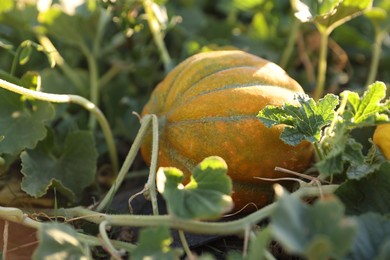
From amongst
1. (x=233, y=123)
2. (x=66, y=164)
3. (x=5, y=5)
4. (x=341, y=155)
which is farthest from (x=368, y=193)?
(x=5, y=5)

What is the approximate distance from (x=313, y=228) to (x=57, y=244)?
447 mm

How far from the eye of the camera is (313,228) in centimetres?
92

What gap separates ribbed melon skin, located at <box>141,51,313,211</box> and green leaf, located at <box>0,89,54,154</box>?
12.2 inches

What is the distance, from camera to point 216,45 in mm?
1986

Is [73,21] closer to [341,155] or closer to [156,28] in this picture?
[156,28]

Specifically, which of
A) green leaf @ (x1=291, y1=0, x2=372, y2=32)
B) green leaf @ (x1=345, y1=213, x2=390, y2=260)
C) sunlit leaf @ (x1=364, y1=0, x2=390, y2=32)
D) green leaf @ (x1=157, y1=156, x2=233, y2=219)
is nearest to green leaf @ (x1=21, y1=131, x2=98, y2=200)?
green leaf @ (x1=157, y1=156, x2=233, y2=219)

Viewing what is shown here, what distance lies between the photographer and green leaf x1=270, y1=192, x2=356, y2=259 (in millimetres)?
883

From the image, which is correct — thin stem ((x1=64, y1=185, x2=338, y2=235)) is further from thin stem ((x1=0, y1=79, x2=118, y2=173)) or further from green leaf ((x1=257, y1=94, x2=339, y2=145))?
thin stem ((x1=0, y1=79, x2=118, y2=173))

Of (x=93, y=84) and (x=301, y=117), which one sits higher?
(x=301, y=117)

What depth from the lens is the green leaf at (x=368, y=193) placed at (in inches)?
50.7

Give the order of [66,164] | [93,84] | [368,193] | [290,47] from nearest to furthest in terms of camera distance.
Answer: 1. [368,193]
2. [66,164]
3. [93,84]
4. [290,47]

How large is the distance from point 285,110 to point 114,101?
0.91 metres

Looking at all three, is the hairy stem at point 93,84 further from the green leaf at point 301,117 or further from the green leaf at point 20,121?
the green leaf at point 301,117

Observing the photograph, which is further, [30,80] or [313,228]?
[30,80]
